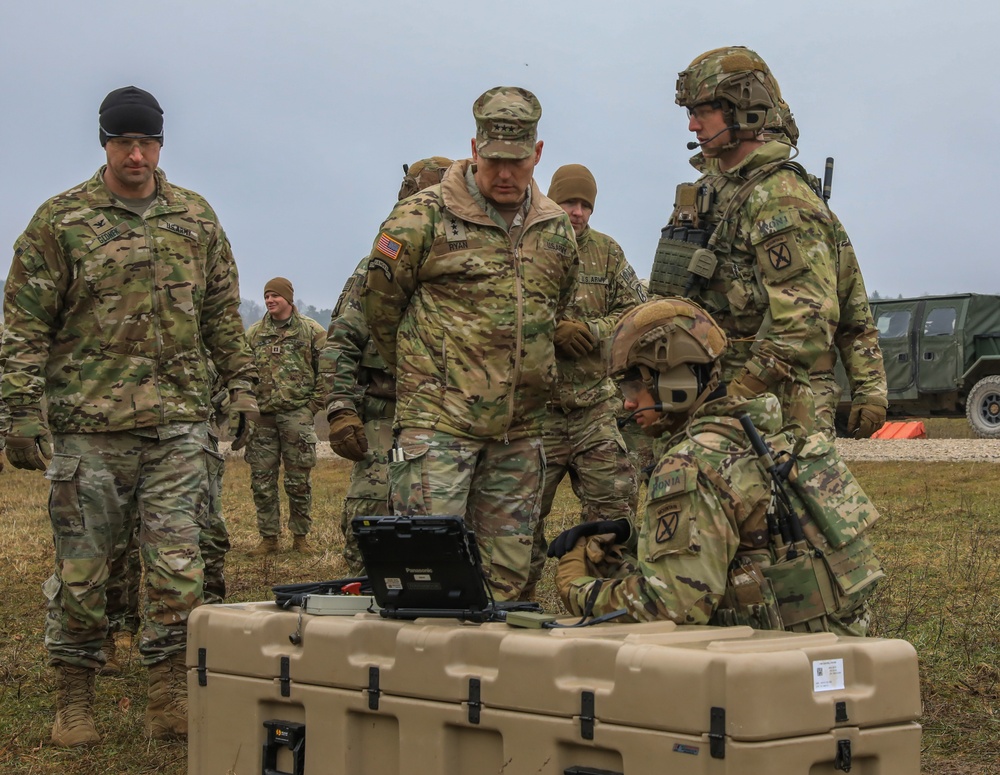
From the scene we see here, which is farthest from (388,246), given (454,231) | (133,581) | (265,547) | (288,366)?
(288,366)

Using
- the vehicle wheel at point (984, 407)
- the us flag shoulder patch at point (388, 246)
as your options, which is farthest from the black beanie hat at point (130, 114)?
the vehicle wheel at point (984, 407)

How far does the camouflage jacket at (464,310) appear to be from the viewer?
18.4 feet

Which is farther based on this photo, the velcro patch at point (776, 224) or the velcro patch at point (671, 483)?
the velcro patch at point (776, 224)

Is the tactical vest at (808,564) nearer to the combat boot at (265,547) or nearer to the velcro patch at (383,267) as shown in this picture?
the velcro patch at (383,267)

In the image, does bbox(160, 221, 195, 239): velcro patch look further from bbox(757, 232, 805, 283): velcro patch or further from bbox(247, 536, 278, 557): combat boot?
bbox(247, 536, 278, 557): combat boot

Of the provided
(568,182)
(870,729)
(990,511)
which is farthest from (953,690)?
(990,511)

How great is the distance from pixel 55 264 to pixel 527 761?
10.7ft

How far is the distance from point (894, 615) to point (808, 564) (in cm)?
329

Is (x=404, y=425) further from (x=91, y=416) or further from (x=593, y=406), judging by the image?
(x=593, y=406)

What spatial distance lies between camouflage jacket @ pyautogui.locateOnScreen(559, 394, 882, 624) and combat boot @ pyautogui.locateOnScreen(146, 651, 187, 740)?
2221 mm

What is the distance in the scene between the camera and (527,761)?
3760 millimetres

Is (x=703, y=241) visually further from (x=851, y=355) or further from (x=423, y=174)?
(x=423, y=174)

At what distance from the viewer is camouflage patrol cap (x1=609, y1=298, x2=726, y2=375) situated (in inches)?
169

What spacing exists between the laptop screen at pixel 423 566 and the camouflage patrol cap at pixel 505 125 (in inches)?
78.8
